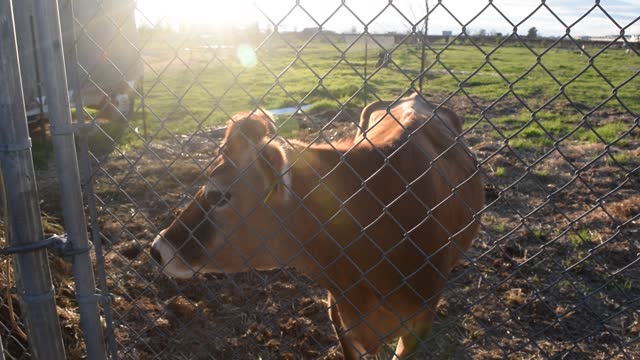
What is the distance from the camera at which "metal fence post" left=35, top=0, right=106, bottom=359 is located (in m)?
1.61

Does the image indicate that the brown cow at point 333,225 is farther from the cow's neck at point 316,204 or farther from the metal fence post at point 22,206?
the metal fence post at point 22,206

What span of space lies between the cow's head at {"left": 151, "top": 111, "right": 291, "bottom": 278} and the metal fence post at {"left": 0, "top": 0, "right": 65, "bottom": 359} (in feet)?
2.62

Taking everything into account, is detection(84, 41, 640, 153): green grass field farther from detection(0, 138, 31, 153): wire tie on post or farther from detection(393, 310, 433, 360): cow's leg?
detection(393, 310, 433, 360): cow's leg

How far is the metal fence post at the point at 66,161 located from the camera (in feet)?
5.28

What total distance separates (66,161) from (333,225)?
148 centimetres

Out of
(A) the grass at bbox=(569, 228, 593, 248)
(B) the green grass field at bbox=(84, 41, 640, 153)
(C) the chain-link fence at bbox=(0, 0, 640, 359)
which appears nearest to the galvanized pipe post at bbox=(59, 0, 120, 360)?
(C) the chain-link fence at bbox=(0, 0, 640, 359)

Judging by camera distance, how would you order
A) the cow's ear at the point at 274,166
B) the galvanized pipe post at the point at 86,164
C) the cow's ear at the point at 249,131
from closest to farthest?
the galvanized pipe post at the point at 86,164
the cow's ear at the point at 274,166
the cow's ear at the point at 249,131

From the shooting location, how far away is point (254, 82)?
714 inches

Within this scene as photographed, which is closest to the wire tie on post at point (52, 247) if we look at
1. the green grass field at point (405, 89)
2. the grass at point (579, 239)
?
the green grass field at point (405, 89)

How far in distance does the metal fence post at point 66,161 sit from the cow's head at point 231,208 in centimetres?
67

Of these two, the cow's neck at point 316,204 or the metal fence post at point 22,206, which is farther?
the cow's neck at point 316,204

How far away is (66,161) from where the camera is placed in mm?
1707

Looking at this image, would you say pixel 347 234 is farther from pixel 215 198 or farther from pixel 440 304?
pixel 440 304

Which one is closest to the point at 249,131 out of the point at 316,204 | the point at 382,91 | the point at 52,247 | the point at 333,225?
the point at 316,204
